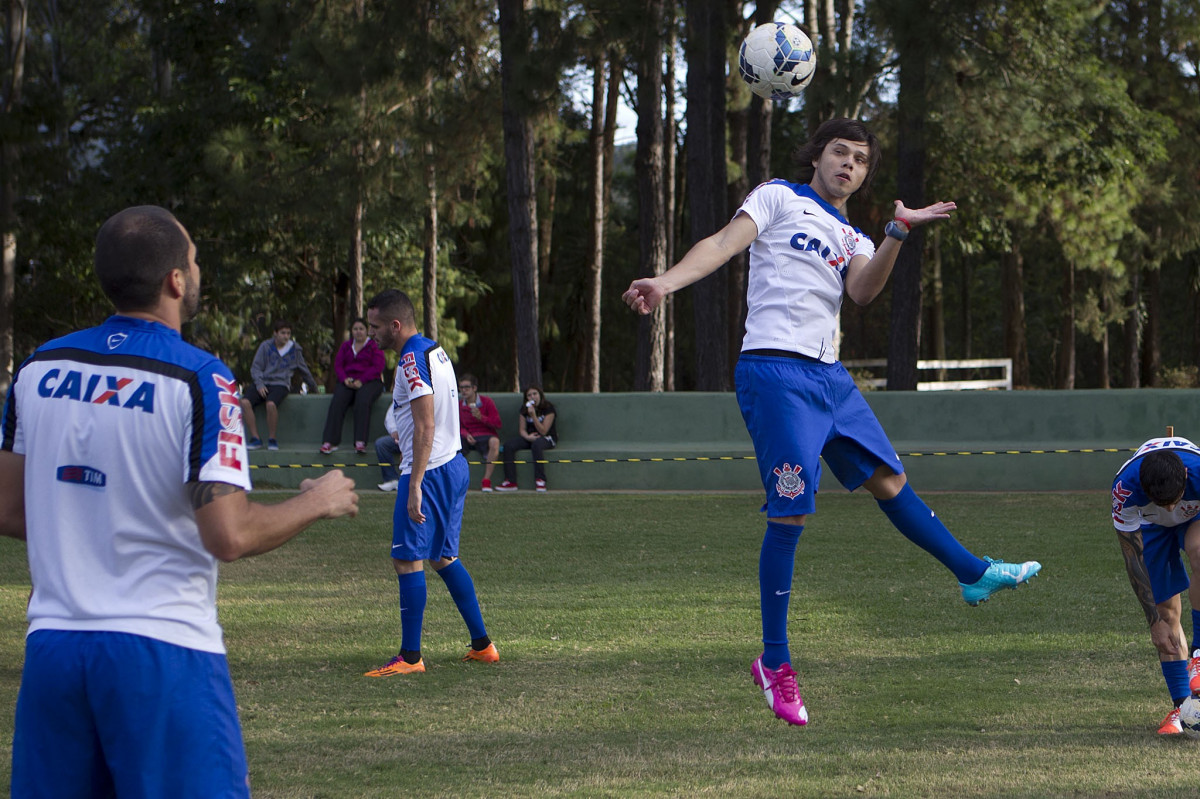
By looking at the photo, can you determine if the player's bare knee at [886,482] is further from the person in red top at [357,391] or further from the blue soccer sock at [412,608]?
the person in red top at [357,391]

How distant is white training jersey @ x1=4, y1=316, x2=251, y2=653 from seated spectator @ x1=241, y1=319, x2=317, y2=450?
14541 mm

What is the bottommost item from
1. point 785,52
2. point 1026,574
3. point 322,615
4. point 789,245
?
point 322,615

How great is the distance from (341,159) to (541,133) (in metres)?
5.14

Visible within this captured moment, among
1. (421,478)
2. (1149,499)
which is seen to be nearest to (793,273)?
(1149,499)

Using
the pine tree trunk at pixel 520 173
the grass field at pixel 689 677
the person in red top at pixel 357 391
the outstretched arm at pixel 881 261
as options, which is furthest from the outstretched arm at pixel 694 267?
the pine tree trunk at pixel 520 173

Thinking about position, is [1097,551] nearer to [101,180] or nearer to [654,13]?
[654,13]

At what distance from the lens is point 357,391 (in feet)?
54.3

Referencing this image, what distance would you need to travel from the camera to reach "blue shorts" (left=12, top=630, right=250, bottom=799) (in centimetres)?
260

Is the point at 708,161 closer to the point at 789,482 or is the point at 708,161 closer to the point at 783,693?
the point at 789,482

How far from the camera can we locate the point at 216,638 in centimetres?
276

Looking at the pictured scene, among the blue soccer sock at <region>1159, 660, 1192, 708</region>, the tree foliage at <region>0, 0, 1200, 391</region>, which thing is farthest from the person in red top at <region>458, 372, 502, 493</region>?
the blue soccer sock at <region>1159, 660, 1192, 708</region>

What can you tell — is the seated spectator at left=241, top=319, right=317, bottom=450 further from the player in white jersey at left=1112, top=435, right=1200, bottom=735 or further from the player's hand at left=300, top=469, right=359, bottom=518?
the player's hand at left=300, top=469, right=359, bottom=518

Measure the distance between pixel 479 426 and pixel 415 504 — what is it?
9.04 meters

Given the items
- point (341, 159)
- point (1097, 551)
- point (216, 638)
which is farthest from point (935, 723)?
point (341, 159)
